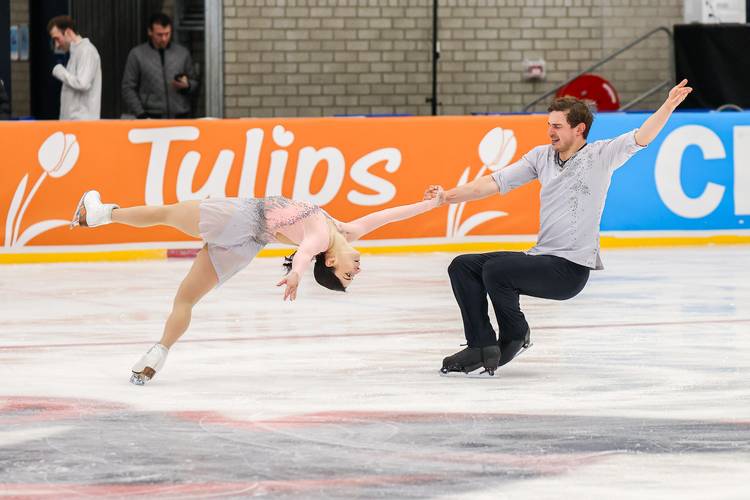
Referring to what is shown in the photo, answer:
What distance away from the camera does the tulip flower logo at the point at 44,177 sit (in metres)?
12.8

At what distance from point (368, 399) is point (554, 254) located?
1.17 metres

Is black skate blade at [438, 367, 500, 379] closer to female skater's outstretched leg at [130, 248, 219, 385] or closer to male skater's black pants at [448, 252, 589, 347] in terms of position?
male skater's black pants at [448, 252, 589, 347]

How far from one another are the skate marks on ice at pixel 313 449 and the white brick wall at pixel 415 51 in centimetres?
1367

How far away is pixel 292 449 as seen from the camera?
5.32m

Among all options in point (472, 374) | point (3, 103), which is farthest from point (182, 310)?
point (3, 103)

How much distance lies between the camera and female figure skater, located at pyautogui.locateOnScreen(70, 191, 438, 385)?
Answer: 645 centimetres

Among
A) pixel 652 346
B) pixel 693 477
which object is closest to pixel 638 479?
pixel 693 477

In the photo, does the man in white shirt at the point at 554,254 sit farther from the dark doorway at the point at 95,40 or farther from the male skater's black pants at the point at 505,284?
the dark doorway at the point at 95,40

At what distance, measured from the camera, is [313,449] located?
5.32 metres

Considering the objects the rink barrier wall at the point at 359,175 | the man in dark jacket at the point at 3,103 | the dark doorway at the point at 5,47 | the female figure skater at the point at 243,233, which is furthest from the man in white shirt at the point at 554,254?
the dark doorway at the point at 5,47

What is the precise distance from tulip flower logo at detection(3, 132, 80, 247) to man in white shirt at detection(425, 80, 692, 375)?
6509 millimetres

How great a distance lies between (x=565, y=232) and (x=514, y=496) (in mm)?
2522

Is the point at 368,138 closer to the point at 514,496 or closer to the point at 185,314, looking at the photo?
the point at 185,314

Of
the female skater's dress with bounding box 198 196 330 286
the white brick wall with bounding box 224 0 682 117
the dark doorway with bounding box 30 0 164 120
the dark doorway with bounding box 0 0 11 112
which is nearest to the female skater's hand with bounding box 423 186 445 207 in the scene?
the female skater's dress with bounding box 198 196 330 286
